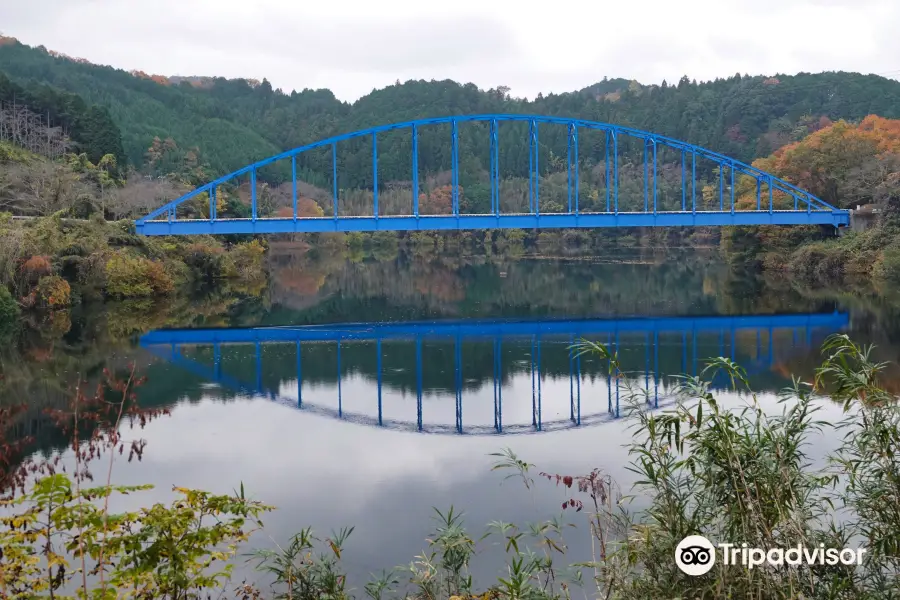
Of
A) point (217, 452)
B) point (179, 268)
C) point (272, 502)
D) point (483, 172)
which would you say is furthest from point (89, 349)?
point (483, 172)

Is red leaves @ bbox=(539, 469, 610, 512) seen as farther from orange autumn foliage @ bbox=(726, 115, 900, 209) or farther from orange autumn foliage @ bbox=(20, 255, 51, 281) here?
orange autumn foliage @ bbox=(726, 115, 900, 209)

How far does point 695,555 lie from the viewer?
661 centimetres

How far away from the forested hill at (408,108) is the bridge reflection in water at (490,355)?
62533 mm

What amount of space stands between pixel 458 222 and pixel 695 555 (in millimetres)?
36859

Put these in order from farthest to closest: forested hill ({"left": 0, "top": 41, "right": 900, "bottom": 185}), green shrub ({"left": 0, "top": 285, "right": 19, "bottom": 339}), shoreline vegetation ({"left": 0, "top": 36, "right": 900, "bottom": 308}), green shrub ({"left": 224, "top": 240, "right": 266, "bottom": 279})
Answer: forested hill ({"left": 0, "top": 41, "right": 900, "bottom": 185}) < green shrub ({"left": 224, "top": 240, "right": 266, "bottom": 279}) < shoreline vegetation ({"left": 0, "top": 36, "right": 900, "bottom": 308}) < green shrub ({"left": 0, "top": 285, "right": 19, "bottom": 339})

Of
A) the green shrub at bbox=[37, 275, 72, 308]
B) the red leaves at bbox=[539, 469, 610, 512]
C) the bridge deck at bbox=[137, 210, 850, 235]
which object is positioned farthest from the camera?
the bridge deck at bbox=[137, 210, 850, 235]

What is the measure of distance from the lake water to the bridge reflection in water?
97 millimetres

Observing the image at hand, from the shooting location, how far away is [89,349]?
26234 millimetres

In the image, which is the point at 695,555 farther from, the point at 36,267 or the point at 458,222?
the point at 458,222

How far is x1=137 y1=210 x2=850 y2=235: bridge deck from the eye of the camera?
4119 cm

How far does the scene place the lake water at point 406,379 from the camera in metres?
12.6

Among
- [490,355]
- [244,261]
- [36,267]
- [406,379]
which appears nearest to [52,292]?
[36,267]

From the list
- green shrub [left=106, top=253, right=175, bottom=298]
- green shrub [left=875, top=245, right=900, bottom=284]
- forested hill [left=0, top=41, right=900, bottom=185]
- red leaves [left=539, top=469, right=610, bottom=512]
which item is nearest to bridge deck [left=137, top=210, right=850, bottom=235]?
green shrub [left=106, top=253, right=175, bottom=298]

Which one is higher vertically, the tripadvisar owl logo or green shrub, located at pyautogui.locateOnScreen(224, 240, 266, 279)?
green shrub, located at pyautogui.locateOnScreen(224, 240, 266, 279)
